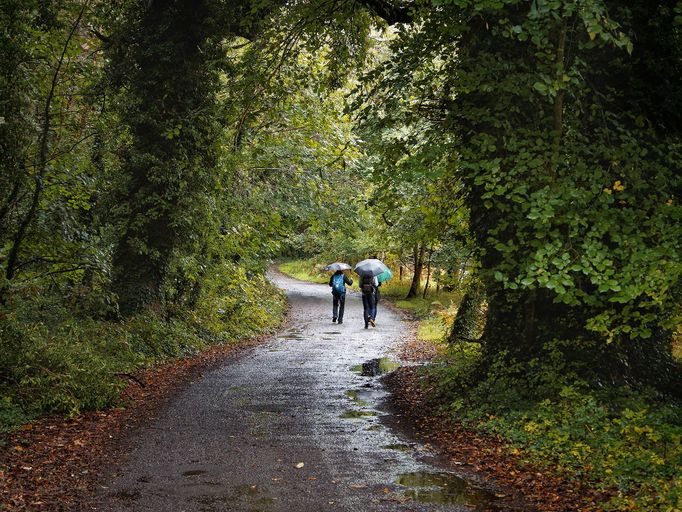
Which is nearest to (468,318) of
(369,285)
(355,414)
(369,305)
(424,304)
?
(369,285)

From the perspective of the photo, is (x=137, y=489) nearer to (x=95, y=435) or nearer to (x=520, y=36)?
(x=95, y=435)

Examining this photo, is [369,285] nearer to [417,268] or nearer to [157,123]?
[157,123]

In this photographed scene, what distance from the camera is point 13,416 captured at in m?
8.05

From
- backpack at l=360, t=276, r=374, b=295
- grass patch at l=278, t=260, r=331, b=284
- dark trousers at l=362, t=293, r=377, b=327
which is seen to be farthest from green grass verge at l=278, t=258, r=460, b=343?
backpack at l=360, t=276, r=374, b=295

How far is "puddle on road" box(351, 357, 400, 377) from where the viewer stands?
13398mm

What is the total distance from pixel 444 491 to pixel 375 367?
7958mm

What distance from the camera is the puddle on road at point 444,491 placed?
5.80 metres

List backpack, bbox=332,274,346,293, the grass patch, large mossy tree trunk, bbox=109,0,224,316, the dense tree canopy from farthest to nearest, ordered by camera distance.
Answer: the grass patch < backpack, bbox=332,274,346,293 < large mossy tree trunk, bbox=109,0,224,316 < the dense tree canopy

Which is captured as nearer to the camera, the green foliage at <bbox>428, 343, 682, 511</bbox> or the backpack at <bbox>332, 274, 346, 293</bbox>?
the green foliage at <bbox>428, 343, 682, 511</bbox>

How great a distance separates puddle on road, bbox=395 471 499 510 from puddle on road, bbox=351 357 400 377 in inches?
257

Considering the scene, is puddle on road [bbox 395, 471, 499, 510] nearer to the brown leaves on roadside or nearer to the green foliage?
the brown leaves on roadside

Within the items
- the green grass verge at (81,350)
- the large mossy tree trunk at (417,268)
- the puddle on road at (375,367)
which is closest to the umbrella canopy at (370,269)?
the green grass verge at (81,350)

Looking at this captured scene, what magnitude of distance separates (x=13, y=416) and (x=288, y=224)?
47.6 ft

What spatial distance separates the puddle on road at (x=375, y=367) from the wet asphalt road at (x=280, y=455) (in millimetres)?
289
